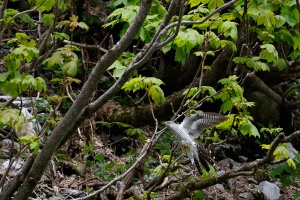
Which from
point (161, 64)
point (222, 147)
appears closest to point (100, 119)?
point (161, 64)

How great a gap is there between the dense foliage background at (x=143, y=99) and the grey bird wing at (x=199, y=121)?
0.26 m

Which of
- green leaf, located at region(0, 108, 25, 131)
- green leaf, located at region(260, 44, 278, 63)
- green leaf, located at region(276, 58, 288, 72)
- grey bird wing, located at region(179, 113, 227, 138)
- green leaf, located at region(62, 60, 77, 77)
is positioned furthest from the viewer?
green leaf, located at region(276, 58, 288, 72)

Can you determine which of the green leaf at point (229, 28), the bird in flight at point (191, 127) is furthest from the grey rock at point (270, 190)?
the bird in flight at point (191, 127)

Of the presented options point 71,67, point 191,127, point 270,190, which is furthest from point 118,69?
point 270,190

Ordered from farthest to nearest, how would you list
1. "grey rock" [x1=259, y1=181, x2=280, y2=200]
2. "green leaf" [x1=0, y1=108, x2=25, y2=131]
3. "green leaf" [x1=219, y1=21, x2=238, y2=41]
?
1. "grey rock" [x1=259, y1=181, x2=280, y2=200]
2. "green leaf" [x1=219, y1=21, x2=238, y2=41]
3. "green leaf" [x1=0, y1=108, x2=25, y2=131]

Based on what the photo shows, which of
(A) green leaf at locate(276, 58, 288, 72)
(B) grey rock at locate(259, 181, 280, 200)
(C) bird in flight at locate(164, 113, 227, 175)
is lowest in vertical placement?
(B) grey rock at locate(259, 181, 280, 200)

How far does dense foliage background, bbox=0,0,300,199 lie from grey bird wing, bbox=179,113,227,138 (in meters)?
0.26

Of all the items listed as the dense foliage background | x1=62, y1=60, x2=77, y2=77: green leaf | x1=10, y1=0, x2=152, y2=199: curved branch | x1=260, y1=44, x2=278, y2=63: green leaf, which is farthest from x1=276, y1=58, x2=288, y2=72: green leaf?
x1=10, y1=0, x2=152, y2=199: curved branch

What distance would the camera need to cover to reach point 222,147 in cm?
777

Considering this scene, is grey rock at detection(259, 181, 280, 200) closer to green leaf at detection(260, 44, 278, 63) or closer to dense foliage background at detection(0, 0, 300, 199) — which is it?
dense foliage background at detection(0, 0, 300, 199)

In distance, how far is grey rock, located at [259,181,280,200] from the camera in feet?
21.8

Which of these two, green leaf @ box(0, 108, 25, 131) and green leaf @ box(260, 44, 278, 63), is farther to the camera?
green leaf @ box(260, 44, 278, 63)

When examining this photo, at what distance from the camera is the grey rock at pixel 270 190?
6.65 m

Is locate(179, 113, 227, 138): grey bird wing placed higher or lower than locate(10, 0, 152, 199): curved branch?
lower
